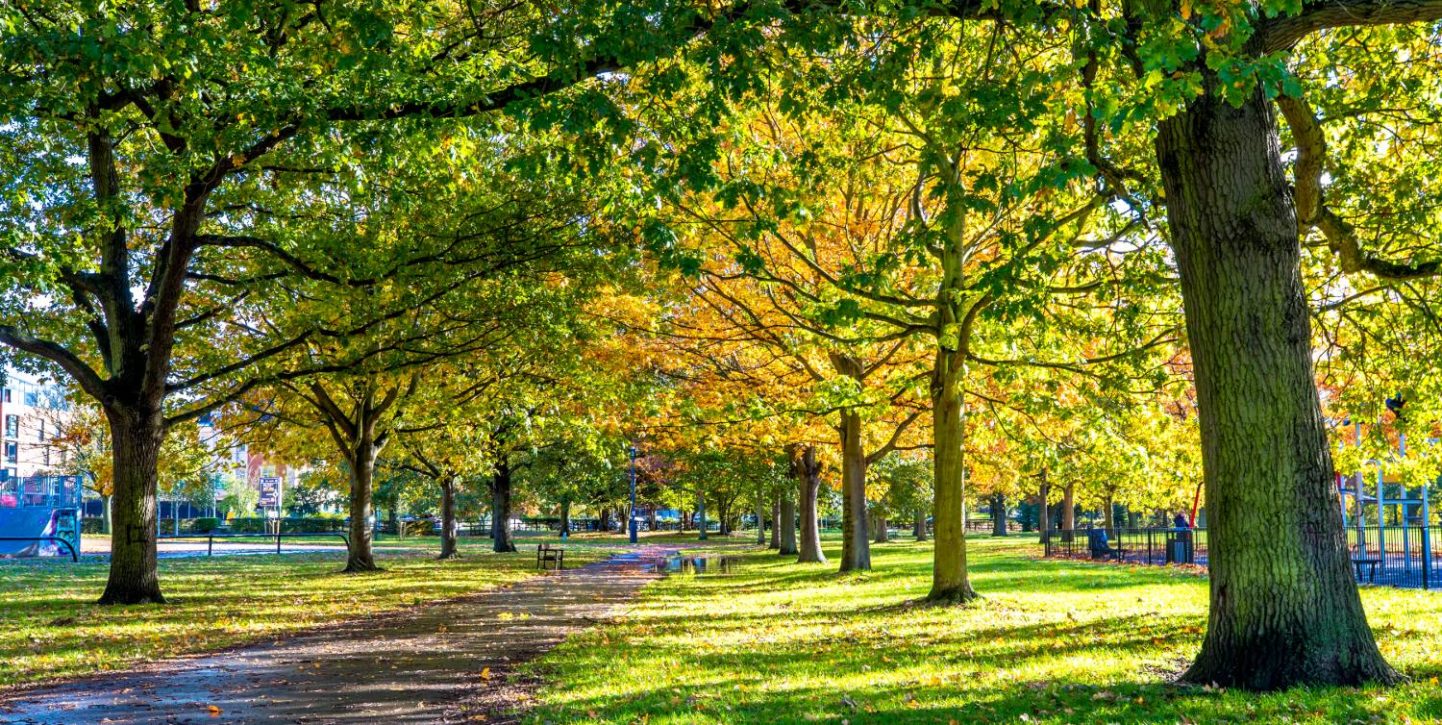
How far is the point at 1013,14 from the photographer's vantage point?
25.7 feet

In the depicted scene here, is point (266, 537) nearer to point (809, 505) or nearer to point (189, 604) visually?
point (809, 505)

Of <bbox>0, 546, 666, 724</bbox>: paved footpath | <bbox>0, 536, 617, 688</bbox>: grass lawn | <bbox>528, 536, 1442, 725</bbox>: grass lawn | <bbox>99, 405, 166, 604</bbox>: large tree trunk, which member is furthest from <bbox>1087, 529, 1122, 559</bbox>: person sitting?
<bbox>99, 405, 166, 604</bbox>: large tree trunk

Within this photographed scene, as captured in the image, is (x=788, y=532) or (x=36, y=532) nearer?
(x=36, y=532)

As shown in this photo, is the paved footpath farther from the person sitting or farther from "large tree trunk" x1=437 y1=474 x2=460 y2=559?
the person sitting

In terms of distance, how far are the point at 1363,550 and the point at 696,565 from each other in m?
16.8

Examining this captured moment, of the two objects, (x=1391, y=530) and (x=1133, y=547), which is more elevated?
(x=1391, y=530)

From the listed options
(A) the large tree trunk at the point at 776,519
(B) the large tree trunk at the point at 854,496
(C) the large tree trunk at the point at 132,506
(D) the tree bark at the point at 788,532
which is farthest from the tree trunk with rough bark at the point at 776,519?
(C) the large tree trunk at the point at 132,506

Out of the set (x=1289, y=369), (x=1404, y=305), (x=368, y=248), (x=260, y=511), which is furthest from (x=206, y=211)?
(x=260, y=511)

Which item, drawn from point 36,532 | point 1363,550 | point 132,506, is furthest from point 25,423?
point 1363,550

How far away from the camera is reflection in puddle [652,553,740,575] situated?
88.9ft

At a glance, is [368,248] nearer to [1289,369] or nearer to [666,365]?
[666,365]

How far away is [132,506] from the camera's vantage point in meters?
15.7

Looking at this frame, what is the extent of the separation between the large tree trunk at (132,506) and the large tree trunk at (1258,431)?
49.3ft

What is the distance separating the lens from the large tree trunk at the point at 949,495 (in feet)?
50.3
